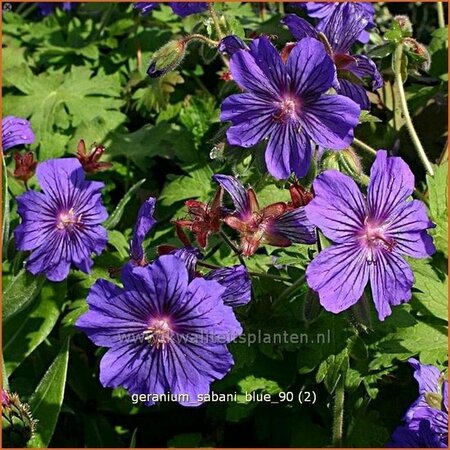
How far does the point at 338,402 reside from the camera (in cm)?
185

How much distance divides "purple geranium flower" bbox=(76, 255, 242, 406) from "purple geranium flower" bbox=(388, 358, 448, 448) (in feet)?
1.38

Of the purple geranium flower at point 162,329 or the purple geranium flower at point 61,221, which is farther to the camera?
the purple geranium flower at point 61,221

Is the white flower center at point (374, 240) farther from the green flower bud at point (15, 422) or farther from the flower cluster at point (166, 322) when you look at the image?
Result: the green flower bud at point (15, 422)

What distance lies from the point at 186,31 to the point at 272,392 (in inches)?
57.1

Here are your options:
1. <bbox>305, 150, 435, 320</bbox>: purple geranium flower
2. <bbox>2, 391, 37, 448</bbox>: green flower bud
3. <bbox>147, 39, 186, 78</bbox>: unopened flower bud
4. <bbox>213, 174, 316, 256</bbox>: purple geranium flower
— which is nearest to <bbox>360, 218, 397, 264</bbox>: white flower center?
<bbox>305, 150, 435, 320</bbox>: purple geranium flower

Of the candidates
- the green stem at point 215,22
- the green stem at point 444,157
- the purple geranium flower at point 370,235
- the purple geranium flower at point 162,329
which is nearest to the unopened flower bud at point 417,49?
the green stem at point 444,157

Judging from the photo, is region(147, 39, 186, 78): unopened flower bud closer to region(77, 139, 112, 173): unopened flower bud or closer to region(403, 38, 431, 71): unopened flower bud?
region(77, 139, 112, 173): unopened flower bud

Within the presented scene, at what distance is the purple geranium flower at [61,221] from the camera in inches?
85.0

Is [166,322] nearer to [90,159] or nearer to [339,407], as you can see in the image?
[339,407]

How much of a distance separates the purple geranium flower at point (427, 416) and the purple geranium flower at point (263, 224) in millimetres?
392

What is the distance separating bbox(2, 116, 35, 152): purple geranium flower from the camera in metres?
2.36

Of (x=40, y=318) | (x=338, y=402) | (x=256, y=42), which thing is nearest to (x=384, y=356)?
(x=338, y=402)

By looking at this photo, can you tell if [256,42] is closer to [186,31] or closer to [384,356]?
[384,356]

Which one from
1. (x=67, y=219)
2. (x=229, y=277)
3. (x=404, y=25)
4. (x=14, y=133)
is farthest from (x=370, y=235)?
(x=14, y=133)
